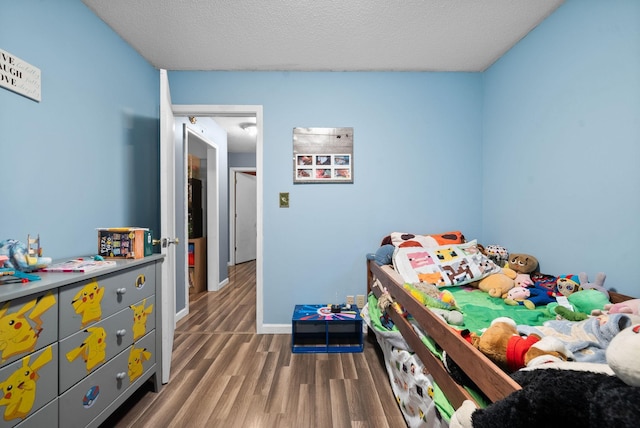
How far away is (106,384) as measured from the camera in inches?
53.7

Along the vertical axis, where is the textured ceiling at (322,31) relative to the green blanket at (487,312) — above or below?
above

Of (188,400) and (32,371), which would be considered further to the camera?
(188,400)

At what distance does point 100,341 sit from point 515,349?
1.74 meters

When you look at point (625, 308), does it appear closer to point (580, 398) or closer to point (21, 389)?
point (580, 398)

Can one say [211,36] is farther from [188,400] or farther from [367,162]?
[188,400]

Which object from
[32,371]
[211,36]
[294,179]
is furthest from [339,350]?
[211,36]

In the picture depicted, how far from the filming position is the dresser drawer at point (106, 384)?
3.84 ft

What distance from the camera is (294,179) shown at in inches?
103

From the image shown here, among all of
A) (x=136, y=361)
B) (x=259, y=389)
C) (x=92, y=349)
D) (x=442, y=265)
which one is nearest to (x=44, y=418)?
(x=92, y=349)

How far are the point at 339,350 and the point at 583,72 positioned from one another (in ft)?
8.11

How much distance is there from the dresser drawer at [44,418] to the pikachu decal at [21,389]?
0.03 meters

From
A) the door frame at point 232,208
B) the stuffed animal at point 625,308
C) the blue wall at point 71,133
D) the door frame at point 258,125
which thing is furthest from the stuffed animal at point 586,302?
the door frame at point 232,208

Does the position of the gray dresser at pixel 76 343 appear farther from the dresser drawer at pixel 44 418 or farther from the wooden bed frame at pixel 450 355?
the wooden bed frame at pixel 450 355

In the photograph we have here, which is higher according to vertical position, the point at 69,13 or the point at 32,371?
the point at 69,13
